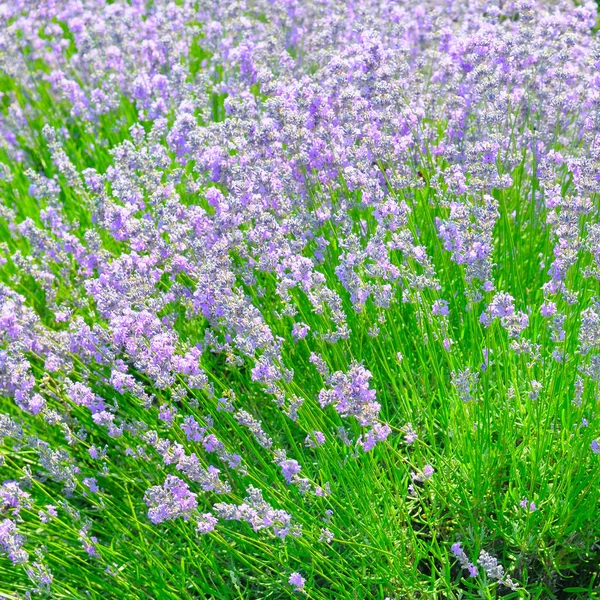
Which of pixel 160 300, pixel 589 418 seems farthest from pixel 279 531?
pixel 589 418

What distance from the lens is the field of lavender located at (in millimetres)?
2531

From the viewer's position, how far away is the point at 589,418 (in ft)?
8.83

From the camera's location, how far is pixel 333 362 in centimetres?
309

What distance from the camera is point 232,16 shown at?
5641 millimetres

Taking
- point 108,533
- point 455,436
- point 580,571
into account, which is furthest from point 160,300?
point 580,571

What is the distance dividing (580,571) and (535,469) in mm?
471

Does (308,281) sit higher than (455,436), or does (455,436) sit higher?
(308,281)

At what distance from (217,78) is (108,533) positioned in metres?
3.70

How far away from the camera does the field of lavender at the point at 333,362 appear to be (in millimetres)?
2531

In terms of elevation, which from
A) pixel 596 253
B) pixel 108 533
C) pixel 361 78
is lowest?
pixel 108 533

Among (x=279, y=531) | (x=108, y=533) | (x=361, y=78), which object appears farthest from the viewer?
(x=361, y=78)

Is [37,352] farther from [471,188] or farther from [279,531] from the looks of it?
[471,188]

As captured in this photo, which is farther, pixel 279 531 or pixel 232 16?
pixel 232 16

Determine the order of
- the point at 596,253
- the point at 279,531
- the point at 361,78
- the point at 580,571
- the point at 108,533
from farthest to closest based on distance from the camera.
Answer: the point at 361,78, the point at 108,533, the point at 580,571, the point at 596,253, the point at 279,531
